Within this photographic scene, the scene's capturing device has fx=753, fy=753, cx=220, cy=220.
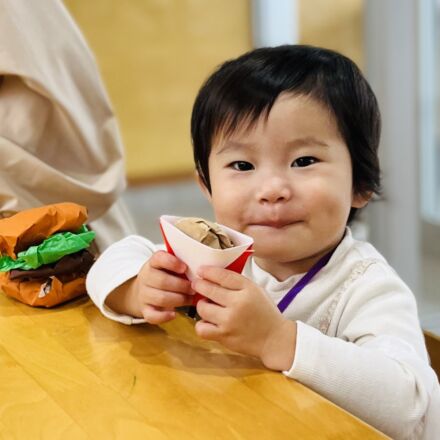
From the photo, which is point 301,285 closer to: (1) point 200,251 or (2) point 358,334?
(2) point 358,334

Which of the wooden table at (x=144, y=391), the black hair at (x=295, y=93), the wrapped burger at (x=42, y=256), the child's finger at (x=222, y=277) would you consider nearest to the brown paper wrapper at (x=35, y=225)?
the wrapped burger at (x=42, y=256)

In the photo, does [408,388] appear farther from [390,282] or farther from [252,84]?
[252,84]

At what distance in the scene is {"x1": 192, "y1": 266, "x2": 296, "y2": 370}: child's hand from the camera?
2.70 feet

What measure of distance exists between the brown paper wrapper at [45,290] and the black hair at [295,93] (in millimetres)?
293

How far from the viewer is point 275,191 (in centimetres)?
101

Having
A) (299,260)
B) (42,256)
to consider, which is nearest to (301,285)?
(299,260)

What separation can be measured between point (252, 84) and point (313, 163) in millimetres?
147

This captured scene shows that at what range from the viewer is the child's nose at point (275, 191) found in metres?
1.01

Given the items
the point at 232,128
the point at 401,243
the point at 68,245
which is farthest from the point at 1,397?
the point at 401,243

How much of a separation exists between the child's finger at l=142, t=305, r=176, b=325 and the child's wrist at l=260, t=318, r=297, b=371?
5.4 inches

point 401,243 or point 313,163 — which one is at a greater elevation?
point 313,163

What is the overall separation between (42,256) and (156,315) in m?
0.25

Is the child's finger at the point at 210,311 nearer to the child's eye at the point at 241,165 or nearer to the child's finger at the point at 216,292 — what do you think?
the child's finger at the point at 216,292

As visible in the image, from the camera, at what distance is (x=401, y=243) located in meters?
2.81
